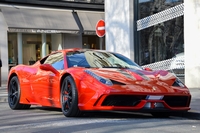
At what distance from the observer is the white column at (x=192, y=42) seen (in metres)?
15.1

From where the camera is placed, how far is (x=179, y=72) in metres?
16.8

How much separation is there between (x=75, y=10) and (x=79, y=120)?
1961 cm

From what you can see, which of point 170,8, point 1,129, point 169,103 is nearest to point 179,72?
point 170,8

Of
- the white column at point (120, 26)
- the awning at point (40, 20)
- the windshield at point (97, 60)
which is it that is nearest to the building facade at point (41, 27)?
the awning at point (40, 20)

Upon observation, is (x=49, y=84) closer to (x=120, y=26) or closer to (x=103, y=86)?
(x=103, y=86)

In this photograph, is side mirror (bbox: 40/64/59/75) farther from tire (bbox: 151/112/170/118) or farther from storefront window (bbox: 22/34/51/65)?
storefront window (bbox: 22/34/51/65)

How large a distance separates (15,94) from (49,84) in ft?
5.77

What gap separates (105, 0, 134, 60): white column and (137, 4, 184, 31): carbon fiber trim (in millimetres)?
432

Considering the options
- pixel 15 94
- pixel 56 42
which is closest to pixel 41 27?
pixel 56 42

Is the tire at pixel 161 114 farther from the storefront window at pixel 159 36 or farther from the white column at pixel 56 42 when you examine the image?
the white column at pixel 56 42

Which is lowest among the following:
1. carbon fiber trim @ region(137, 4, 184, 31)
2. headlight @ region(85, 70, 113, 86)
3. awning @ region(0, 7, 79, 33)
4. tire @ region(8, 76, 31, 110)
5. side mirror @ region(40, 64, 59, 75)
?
tire @ region(8, 76, 31, 110)

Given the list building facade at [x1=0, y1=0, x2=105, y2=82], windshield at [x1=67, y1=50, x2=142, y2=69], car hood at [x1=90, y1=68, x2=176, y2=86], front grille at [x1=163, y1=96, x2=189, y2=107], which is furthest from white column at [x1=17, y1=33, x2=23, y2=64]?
front grille at [x1=163, y1=96, x2=189, y2=107]

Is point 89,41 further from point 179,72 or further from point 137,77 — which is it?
point 137,77

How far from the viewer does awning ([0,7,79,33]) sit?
78.7ft
